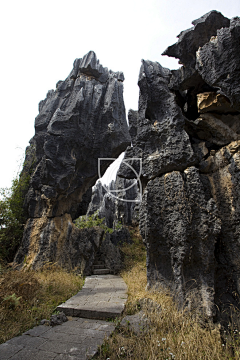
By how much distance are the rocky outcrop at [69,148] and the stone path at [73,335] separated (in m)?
4.65

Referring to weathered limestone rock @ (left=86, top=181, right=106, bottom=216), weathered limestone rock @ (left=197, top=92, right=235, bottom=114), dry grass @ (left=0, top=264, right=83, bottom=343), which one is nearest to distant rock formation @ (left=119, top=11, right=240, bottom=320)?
weathered limestone rock @ (left=197, top=92, right=235, bottom=114)

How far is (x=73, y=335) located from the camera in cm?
299

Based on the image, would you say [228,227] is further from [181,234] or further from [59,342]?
[59,342]

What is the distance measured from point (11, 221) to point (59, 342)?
26.8ft

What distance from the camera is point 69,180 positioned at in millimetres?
9617

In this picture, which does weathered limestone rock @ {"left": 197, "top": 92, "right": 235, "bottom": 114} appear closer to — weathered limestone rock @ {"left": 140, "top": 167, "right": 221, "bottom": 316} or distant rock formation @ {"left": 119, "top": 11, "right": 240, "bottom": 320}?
distant rock formation @ {"left": 119, "top": 11, "right": 240, "bottom": 320}

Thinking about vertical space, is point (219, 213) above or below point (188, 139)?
below

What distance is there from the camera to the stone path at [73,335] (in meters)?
2.47

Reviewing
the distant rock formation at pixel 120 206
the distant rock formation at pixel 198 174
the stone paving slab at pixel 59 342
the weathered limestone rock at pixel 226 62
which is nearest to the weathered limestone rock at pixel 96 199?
the distant rock formation at pixel 120 206

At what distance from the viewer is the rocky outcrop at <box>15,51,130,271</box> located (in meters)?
8.98

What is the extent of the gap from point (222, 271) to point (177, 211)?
1.38 m

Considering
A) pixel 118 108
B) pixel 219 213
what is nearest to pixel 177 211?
pixel 219 213

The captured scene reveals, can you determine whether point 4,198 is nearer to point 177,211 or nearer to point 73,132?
point 73,132

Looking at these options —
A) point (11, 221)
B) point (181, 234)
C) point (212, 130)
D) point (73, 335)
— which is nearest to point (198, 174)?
point (212, 130)
